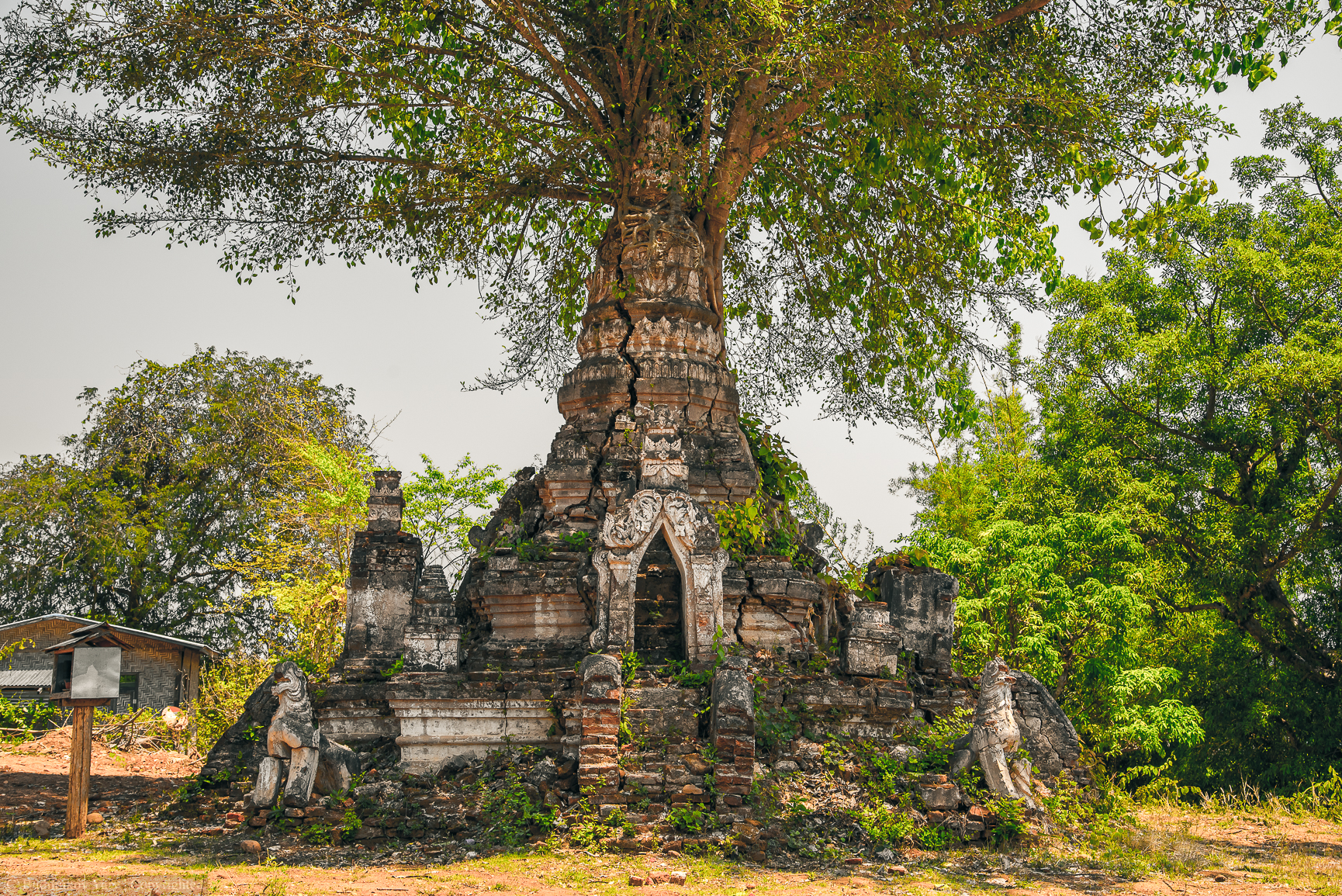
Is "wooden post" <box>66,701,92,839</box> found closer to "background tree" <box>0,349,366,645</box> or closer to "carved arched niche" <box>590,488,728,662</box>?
"carved arched niche" <box>590,488,728,662</box>

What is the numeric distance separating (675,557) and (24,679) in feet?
56.9

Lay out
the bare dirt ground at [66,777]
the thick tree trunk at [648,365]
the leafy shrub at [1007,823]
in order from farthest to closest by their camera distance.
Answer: the thick tree trunk at [648,365]
the bare dirt ground at [66,777]
the leafy shrub at [1007,823]

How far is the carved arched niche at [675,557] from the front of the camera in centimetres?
1072

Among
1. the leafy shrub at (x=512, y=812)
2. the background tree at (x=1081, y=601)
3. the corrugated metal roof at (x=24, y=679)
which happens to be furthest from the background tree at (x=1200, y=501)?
the corrugated metal roof at (x=24, y=679)

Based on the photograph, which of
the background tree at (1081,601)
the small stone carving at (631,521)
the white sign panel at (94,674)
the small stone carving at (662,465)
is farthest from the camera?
the background tree at (1081,601)

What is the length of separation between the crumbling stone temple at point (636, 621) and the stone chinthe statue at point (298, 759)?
0.65m

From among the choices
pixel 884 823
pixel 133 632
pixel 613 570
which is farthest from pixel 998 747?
pixel 133 632

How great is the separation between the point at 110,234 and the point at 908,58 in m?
10.9

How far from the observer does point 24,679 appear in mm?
22406

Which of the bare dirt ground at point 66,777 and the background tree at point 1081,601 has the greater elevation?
the background tree at point 1081,601

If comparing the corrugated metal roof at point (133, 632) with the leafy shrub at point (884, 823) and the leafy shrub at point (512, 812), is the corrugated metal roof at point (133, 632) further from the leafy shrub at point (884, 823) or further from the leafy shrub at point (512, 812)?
the leafy shrub at point (884, 823)

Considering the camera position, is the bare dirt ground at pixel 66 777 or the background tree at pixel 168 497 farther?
the background tree at pixel 168 497

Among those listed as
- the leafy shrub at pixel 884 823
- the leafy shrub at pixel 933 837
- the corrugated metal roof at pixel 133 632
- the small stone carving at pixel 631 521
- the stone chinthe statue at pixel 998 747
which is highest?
the small stone carving at pixel 631 521

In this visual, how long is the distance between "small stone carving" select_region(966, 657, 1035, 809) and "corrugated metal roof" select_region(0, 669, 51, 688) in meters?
19.0
